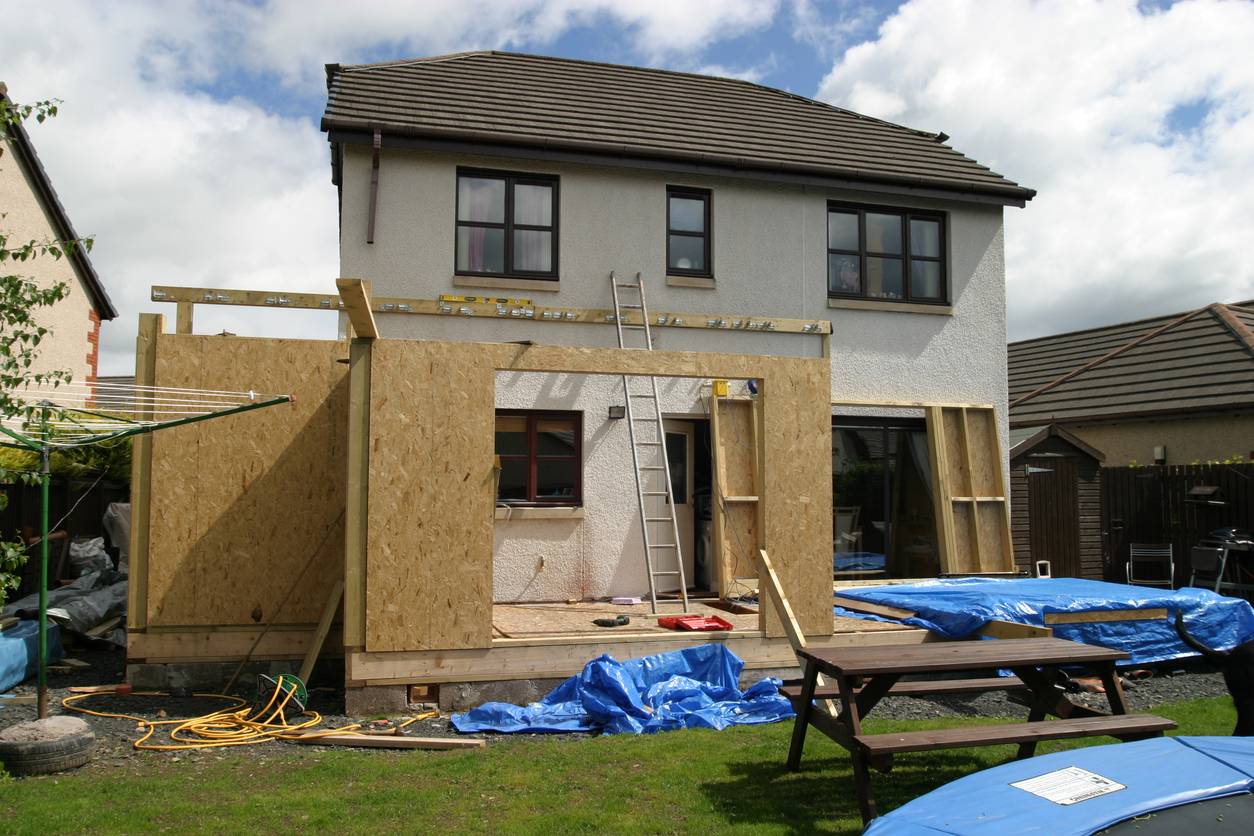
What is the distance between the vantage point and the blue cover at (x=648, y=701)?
759 cm

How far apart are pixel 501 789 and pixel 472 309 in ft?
16.3

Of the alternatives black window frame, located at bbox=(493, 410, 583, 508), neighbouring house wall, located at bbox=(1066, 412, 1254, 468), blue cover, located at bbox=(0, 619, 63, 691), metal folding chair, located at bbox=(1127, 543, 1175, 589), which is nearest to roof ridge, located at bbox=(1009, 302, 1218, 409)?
neighbouring house wall, located at bbox=(1066, 412, 1254, 468)

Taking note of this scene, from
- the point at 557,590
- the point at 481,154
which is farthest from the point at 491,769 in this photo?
the point at 481,154

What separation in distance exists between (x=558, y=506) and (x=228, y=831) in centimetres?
660

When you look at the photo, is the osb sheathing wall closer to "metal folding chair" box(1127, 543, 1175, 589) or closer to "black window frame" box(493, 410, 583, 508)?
"black window frame" box(493, 410, 583, 508)

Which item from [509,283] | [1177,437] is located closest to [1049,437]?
[1177,437]

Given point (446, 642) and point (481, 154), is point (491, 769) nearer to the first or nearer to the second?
point (446, 642)

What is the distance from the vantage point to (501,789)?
19.8 ft

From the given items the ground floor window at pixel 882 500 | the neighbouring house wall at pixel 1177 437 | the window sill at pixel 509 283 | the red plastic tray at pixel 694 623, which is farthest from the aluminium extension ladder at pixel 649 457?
the neighbouring house wall at pixel 1177 437

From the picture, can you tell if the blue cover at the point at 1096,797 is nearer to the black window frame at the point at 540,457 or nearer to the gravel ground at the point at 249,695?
the gravel ground at the point at 249,695

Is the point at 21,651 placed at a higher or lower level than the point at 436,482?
lower

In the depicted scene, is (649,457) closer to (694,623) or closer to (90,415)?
(694,623)

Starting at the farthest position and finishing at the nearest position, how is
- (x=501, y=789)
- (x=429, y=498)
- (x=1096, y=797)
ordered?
1. (x=429, y=498)
2. (x=501, y=789)
3. (x=1096, y=797)

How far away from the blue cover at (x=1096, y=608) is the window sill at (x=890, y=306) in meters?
4.01
